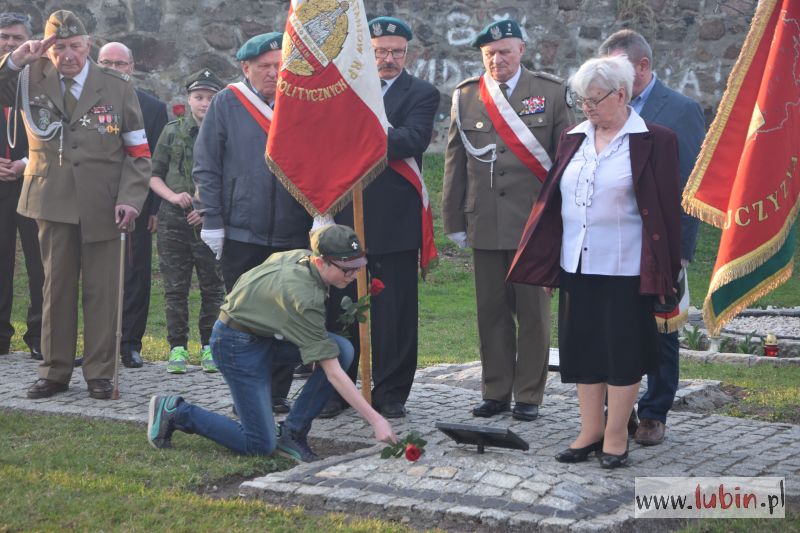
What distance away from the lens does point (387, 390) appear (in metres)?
7.15

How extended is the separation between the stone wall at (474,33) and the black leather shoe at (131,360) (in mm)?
5232

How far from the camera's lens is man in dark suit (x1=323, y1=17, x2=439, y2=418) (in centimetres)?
712

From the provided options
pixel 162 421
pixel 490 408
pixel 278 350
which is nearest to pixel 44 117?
pixel 162 421

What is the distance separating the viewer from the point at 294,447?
6109 mm

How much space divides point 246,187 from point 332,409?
138 centimetres

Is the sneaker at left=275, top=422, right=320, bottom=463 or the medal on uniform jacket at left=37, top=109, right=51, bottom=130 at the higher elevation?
the medal on uniform jacket at left=37, top=109, right=51, bottom=130

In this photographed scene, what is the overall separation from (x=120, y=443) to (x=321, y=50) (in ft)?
7.78

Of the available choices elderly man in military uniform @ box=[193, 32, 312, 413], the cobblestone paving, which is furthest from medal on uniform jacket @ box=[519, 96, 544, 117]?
the cobblestone paving

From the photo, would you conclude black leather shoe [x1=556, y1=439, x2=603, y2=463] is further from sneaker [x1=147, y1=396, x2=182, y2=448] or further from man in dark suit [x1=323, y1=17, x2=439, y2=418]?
sneaker [x1=147, y1=396, x2=182, y2=448]

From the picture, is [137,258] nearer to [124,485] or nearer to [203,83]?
[203,83]

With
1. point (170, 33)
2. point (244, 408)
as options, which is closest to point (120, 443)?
point (244, 408)

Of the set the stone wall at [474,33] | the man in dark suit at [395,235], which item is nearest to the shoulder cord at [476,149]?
the man in dark suit at [395,235]

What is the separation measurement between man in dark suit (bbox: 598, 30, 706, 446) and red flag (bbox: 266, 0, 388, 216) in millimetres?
1323

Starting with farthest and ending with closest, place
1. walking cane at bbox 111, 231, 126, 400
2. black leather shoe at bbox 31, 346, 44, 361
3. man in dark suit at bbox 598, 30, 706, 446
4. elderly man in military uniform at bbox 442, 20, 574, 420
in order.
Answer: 1. black leather shoe at bbox 31, 346, 44, 361
2. walking cane at bbox 111, 231, 126, 400
3. elderly man in military uniform at bbox 442, 20, 574, 420
4. man in dark suit at bbox 598, 30, 706, 446
